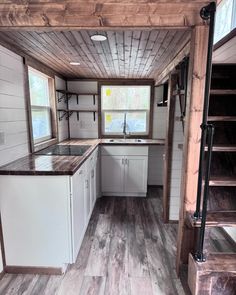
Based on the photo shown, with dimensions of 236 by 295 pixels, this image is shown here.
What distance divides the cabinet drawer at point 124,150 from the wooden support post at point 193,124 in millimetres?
1860

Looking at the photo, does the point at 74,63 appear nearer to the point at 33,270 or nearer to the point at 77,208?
the point at 77,208

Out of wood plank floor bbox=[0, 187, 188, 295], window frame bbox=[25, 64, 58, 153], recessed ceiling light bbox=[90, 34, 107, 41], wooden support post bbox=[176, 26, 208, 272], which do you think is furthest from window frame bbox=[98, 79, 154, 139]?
wooden support post bbox=[176, 26, 208, 272]

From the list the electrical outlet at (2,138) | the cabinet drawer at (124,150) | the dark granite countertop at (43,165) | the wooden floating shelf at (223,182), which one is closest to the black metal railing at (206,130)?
the wooden floating shelf at (223,182)

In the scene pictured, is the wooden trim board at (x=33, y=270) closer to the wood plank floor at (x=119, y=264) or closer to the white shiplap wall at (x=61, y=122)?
the wood plank floor at (x=119, y=264)

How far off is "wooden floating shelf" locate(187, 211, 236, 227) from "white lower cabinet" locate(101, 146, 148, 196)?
6.40ft

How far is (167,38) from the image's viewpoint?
5.90 feet

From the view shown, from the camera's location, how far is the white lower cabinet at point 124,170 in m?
3.48

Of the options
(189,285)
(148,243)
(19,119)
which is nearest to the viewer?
(189,285)

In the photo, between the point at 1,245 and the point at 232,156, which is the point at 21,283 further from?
the point at 232,156

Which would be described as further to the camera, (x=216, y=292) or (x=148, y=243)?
(x=148, y=243)

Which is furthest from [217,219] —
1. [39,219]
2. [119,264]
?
[39,219]

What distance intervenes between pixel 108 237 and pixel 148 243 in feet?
1.60

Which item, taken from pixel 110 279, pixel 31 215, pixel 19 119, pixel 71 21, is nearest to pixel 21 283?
pixel 31 215

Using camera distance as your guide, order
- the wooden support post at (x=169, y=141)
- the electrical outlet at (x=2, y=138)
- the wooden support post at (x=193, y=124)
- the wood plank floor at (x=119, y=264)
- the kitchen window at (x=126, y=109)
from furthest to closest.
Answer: the kitchen window at (x=126, y=109) → the wooden support post at (x=169, y=141) → the electrical outlet at (x=2, y=138) → the wood plank floor at (x=119, y=264) → the wooden support post at (x=193, y=124)
